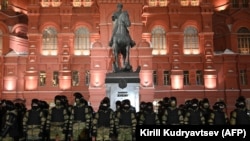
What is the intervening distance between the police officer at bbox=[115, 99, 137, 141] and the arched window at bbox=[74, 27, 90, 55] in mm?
30232

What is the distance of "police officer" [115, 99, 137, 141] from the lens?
42.7 feet

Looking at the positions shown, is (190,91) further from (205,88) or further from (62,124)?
(62,124)

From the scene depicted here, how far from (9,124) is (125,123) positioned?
4222 mm

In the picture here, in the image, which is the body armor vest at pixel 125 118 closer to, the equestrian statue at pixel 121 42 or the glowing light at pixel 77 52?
the equestrian statue at pixel 121 42

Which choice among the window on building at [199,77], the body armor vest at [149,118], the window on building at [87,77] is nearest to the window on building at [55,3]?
the window on building at [87,77]

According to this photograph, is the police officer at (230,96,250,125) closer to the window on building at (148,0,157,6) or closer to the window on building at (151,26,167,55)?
the window on building at (151,26,167,55)

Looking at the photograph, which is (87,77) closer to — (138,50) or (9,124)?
(138,50)

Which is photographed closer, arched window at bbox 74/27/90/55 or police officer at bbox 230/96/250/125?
police officer at bbox 230/96/250/125

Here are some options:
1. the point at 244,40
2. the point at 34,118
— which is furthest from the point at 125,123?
the point at 244,40

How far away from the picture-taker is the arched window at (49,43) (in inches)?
1678

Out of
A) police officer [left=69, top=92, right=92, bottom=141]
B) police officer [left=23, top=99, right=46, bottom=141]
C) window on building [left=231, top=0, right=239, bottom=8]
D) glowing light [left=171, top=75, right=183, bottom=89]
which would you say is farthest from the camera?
window on building [left=231, top=0, right=239, bottom=8]

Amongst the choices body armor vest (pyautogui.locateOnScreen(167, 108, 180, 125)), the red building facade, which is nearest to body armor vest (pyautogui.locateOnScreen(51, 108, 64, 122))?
body armor vest (pyautogui.locateOnScreen(167, 108, 180, 125))

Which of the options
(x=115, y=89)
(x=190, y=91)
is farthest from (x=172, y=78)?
(x=115, y=89)

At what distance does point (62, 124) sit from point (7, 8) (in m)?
36.7
